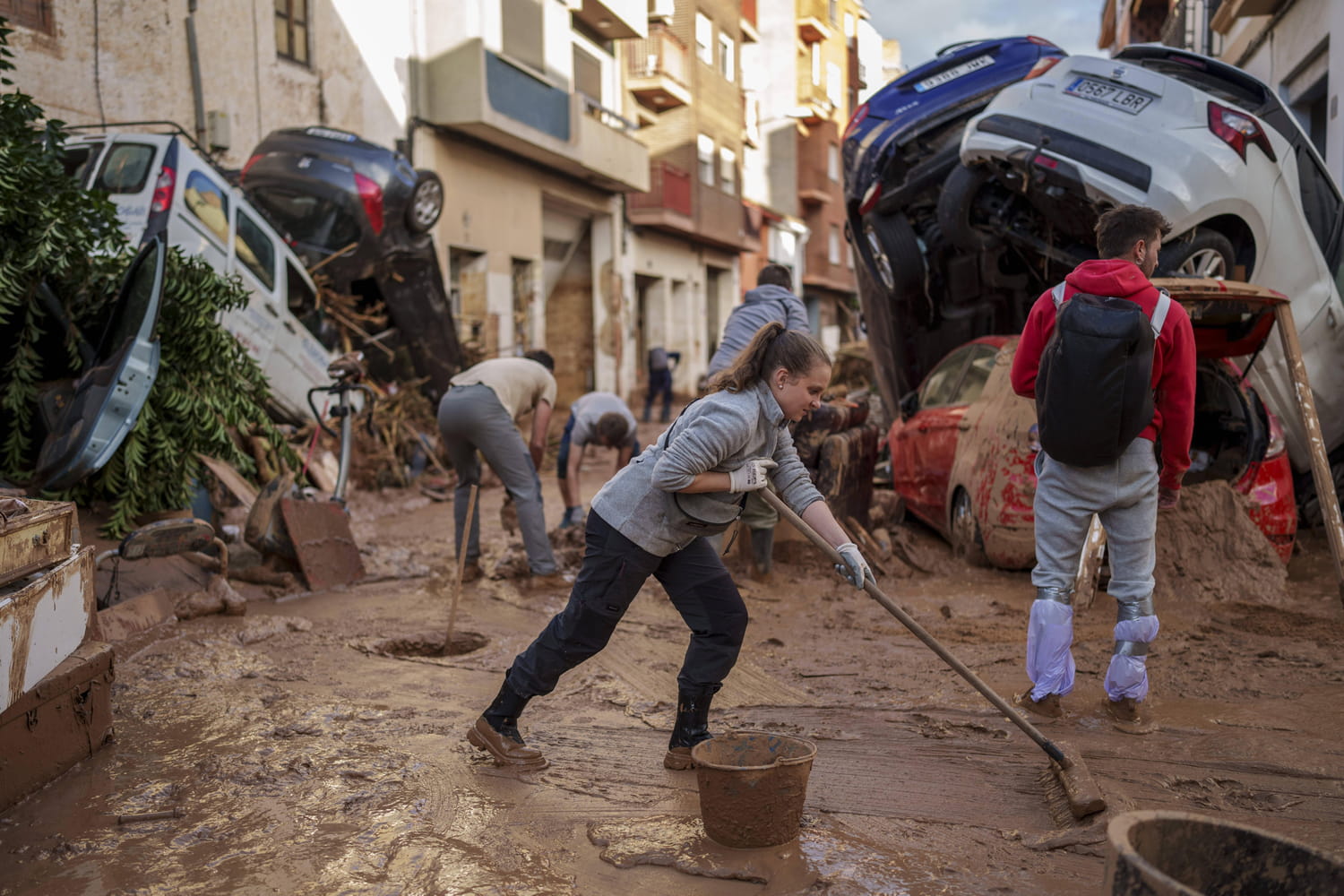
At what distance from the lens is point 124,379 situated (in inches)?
235

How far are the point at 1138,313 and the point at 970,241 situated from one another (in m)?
4.42

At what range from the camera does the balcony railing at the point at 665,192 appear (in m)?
25.4

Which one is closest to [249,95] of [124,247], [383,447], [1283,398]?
[383,447]

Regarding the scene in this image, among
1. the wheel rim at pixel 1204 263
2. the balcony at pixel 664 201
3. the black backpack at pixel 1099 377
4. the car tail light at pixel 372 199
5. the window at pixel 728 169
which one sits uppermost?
the window at pixel 728 169

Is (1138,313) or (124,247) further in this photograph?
(124,247)

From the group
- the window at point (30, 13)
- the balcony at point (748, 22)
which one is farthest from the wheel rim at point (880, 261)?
the balcony at point (748, 22)

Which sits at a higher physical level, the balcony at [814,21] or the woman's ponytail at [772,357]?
the balcony at [814,21]

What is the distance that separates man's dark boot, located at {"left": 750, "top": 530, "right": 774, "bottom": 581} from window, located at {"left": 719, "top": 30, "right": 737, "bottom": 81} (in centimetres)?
2702

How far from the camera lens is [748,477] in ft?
11.2

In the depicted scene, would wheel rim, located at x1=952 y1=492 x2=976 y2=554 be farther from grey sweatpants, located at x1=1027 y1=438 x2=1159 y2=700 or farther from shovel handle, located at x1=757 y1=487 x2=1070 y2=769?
shovel handle, located at x1=757 y1=487 x2=1070 y2=769

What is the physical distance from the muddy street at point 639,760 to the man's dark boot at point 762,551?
82 centimetres

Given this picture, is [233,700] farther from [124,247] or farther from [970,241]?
[970,241]

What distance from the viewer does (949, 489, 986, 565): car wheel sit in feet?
22.1

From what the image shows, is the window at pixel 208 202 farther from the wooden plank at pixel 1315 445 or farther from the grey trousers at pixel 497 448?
the wooden plank at pixel 1315 445
